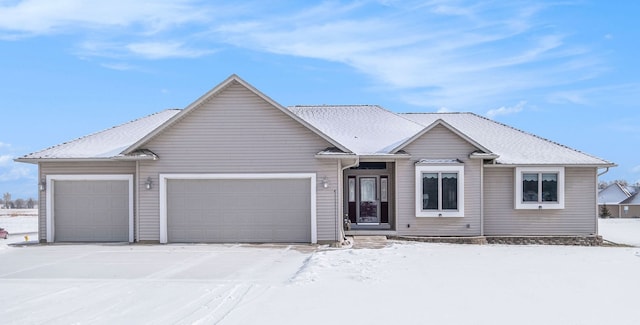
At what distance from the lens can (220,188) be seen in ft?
53.9

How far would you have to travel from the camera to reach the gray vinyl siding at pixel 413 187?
17.9m

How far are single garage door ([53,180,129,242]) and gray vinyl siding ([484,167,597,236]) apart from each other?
11763 mm

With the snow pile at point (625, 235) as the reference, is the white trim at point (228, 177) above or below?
above

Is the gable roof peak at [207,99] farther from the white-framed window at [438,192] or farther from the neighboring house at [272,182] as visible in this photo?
the white-framed window at [438,192]

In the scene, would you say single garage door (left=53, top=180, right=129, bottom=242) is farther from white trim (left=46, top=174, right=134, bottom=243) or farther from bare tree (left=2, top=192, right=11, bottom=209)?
bare tree (left=2, top=192, right=11, bottom=209)

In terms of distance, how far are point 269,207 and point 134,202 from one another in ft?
13.6

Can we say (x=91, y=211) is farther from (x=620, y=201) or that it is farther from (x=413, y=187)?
(x=620, y=201)

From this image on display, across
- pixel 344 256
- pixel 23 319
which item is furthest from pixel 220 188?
pixel 23 319

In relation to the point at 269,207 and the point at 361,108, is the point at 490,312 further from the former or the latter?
the point at 361,108

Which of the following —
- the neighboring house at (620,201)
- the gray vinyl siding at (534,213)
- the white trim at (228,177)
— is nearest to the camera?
the white trim at (228,177)

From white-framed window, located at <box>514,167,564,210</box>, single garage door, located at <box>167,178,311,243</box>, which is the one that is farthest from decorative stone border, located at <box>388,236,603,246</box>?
single garage door, located at <box>167,178,311,243</box>

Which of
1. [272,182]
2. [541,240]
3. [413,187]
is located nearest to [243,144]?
[272,182]

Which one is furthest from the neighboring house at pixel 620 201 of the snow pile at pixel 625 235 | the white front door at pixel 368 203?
the white front door at pixel 368 203

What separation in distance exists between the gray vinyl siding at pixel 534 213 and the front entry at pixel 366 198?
12.1 ft
